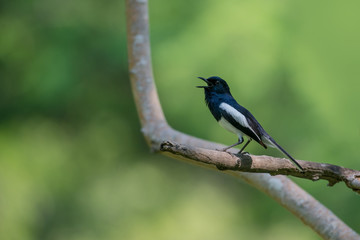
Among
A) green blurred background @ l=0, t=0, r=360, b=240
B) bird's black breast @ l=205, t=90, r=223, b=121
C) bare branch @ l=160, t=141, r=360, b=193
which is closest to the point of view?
bare branch @ l=160, t=141, r=360, b=193

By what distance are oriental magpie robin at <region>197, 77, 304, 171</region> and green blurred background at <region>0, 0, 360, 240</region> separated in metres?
1.85

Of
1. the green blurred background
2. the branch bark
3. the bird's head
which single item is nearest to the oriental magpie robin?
the bird's head

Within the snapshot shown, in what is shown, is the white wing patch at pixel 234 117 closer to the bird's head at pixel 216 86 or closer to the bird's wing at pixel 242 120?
the bird's wing at pixel 242 120

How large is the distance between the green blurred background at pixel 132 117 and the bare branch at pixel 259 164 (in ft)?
6.18

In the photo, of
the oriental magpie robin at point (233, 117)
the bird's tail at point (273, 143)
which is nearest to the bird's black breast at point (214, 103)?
the oriental magpie robin at point (233, 117)

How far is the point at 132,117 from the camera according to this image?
7.18 m

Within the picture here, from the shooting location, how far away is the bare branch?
2.68 metres

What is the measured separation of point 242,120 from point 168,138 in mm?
1138

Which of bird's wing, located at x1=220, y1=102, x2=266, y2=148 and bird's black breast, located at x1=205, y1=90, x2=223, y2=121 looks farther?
bird's black breast, located at x1=205, y1=90, x2=223, y2=121

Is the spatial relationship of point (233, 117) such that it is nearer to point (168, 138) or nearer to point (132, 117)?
point (168, 138)

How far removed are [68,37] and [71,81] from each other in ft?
1.76

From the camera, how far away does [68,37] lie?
21.5ft

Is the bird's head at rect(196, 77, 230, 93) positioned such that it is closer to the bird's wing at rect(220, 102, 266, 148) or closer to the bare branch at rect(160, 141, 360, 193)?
the bird's wing at rect(220, 102, 266, 148)

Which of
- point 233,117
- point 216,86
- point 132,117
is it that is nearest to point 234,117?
point 233,117
